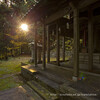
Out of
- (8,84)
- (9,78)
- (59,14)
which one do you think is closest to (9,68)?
(9,78)

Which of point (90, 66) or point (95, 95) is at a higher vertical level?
point (90, 66)

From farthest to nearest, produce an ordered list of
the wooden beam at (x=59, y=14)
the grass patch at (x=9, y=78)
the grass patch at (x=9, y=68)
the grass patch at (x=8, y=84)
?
the grass patch at (x=9, y=68) → the grass patch at (x=9, y=78) → the grass patch at (x=8, y=84) → the wooden beam at (x=59, y=14)

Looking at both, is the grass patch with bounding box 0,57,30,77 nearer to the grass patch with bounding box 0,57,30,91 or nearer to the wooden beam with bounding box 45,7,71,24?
the grass patch with bounding box 0,57,30,91

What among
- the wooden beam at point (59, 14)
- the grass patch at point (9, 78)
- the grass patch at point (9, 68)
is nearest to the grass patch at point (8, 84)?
the grass patch at point (9, 78)

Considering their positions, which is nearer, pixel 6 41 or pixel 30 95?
pixel 30 95

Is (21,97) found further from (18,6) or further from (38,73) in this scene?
(18,6)

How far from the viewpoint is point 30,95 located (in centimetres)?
309

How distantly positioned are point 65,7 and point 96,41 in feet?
17.6

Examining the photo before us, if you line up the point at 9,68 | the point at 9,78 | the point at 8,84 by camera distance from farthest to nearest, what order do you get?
1. the point at 9,68
2. the point at 9,78
3. the point at 8,84

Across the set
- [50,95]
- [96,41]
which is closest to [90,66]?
[50,95]

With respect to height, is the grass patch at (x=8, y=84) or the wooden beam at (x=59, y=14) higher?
the wooden beam at (x=59, y=14)

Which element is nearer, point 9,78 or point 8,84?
point 8,84

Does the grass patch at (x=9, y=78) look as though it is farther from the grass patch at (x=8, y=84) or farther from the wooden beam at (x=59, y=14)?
the wooden beam at (x=59, y=14)

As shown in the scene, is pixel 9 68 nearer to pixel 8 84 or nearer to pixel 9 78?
pixel 9 78
